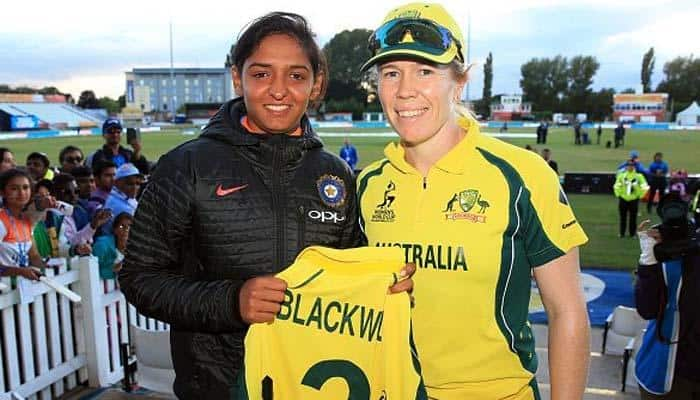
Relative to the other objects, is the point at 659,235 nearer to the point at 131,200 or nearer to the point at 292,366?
the point at 292,366

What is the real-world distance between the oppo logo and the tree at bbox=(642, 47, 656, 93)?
105 metres

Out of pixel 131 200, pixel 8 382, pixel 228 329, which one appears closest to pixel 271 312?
pixel 228 329

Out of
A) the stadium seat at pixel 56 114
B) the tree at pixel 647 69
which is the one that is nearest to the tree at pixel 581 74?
the tree at pixel 647 69

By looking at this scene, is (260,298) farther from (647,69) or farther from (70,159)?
(647,69)

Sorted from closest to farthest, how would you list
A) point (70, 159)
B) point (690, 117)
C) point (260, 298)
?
Result: point (260, 298) < point (70, 159) < point (690, 117)

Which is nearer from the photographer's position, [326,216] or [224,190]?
[224,190]

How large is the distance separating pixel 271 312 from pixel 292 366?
24 cm

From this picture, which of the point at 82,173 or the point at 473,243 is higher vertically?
the point at 473,243

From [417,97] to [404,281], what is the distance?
61 cm

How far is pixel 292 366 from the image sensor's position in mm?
1794

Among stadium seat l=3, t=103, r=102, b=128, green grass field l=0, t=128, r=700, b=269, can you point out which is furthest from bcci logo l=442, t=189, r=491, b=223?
stadium seat l=3, t=103, r=102, b=128

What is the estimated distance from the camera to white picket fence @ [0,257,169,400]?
4.48m

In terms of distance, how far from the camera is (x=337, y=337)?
1789mm

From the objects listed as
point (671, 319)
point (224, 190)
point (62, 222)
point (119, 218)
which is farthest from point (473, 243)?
point (62, 222)
